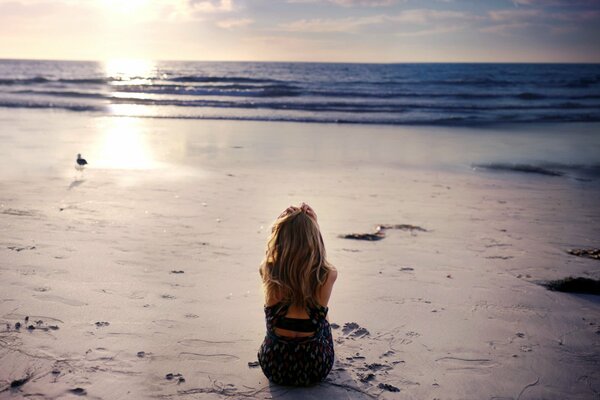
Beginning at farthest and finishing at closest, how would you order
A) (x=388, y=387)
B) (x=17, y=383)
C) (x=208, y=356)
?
(x=208, y=356)
(x=388, y=387)
(x=17, y=383)

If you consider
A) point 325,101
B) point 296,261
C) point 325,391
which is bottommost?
point 325,391

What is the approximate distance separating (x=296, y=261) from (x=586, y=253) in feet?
13.5

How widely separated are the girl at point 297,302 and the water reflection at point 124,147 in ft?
24.6

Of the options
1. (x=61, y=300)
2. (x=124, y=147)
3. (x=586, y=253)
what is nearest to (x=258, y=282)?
(x=61, y=300)

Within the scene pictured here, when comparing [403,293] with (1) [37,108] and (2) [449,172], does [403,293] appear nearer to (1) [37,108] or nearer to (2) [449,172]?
(2) [449,172]

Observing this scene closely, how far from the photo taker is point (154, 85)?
35.9 metres

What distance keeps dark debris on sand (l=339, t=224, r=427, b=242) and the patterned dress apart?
3.01 meters

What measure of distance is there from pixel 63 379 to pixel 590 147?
1423 cm

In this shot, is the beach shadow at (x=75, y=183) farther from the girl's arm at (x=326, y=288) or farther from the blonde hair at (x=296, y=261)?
the girl's arm at (x=326, y=288)

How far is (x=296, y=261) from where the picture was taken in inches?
134

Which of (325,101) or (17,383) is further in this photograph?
(325,101)

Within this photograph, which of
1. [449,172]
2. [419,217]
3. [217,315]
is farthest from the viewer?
[449,172]

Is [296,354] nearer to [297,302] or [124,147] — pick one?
[297,302]

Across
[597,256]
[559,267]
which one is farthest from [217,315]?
[597,256]
